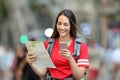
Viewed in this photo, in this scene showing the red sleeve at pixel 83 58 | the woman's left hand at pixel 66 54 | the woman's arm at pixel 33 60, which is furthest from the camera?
the woman's arm at pixel 33 60

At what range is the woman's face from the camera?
6.50m

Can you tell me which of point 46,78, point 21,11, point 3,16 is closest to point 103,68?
point 46,78

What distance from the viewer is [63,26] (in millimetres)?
6500

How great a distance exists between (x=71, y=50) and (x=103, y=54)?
7387 millimetres

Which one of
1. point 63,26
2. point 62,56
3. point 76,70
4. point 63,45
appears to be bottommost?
point 76,70

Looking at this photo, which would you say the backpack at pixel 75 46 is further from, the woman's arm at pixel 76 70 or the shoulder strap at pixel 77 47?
the woman's arm at pixel 76 70

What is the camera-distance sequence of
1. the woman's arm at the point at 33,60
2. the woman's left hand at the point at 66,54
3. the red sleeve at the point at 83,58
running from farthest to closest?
the woman's arm at the point at 33,60, the red sleeve at the point at 83,58, the woman's left hand at the point at 66,54

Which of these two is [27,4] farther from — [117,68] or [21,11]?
[117,68]

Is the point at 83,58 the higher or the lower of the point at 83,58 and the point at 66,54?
the lower

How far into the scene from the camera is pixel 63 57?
637 cm

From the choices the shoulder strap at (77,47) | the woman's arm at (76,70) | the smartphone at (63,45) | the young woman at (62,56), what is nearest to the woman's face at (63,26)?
the young woman at (62,56)

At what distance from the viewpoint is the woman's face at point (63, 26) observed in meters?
6.50

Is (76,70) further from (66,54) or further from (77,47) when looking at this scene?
(77,47)

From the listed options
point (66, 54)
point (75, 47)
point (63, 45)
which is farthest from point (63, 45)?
point (75, 47)
